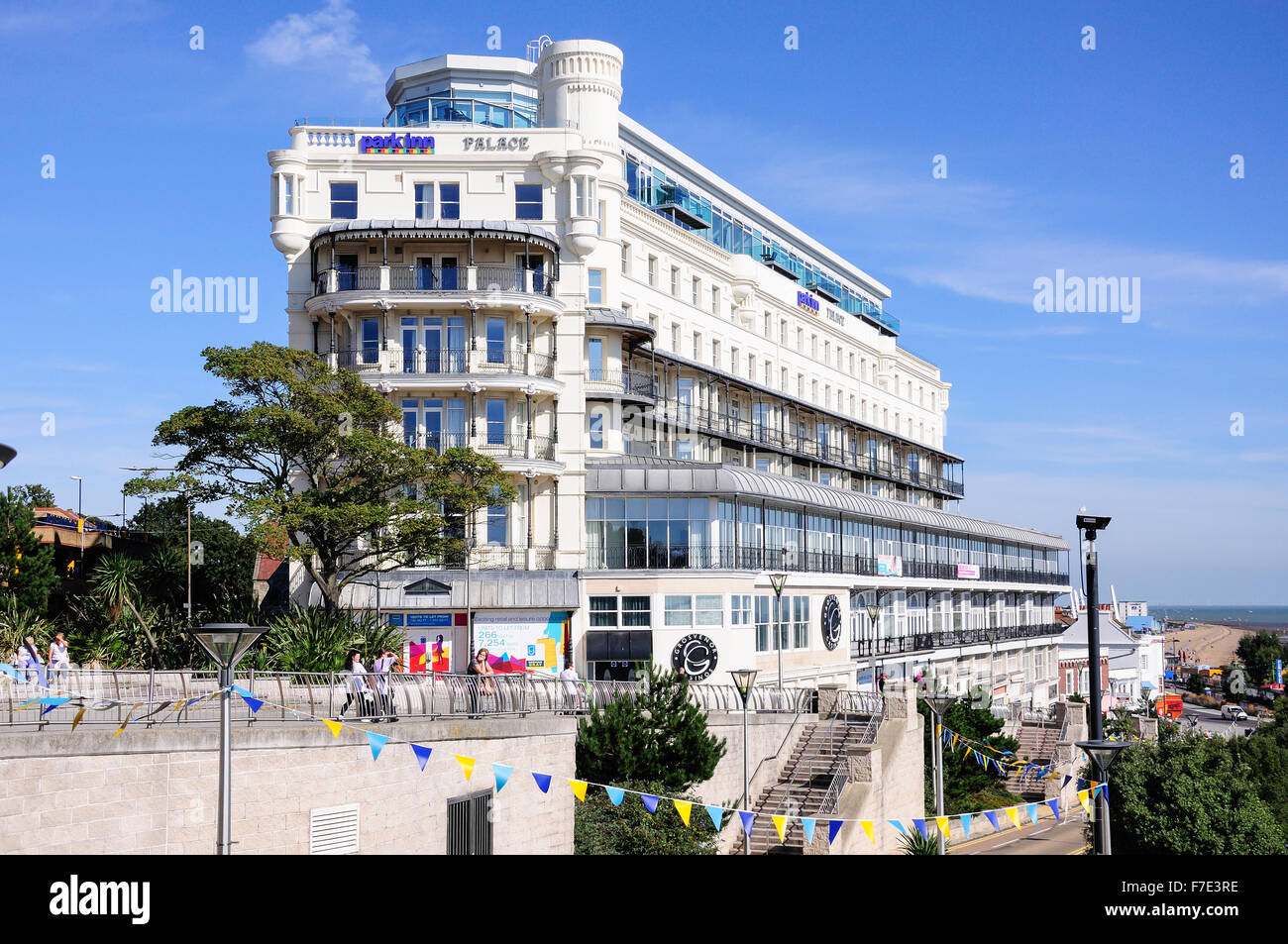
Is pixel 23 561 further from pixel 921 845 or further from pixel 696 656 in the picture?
pixel 921 845

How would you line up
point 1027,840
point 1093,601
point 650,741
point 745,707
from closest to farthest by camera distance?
point 1093,601 → point 650,741 → point 745,707 → point 1027,840

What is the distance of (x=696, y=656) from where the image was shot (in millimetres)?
43844

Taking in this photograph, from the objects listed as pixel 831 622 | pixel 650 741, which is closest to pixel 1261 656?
pixel 831 622

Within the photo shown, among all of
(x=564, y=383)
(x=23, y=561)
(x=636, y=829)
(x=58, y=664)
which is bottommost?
(x=636, y=829)

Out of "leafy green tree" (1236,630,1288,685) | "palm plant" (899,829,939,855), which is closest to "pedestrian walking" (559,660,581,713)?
"palm plant" (899,829,939,855)

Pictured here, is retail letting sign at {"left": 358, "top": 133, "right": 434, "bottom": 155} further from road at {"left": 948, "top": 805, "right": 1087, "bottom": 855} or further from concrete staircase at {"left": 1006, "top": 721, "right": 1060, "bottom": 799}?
concrete staircase at {"left": 1006, "top": 721, "right": 1060, "bottom": 799}

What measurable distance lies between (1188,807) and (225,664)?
2465 centimetres

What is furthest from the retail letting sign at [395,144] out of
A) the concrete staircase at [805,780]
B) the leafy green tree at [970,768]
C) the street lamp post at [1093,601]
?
the street lamp post at [1093,601]

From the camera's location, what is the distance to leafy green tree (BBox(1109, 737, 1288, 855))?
29.9 m

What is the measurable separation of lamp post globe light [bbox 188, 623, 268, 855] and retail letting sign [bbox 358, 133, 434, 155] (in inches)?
1361

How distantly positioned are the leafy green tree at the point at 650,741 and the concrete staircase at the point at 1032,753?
68.1 feet

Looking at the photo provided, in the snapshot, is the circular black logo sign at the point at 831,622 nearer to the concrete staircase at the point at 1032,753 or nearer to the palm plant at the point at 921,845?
the concrete staircase at the point at 1032,753

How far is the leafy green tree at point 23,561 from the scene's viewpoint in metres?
39.7
